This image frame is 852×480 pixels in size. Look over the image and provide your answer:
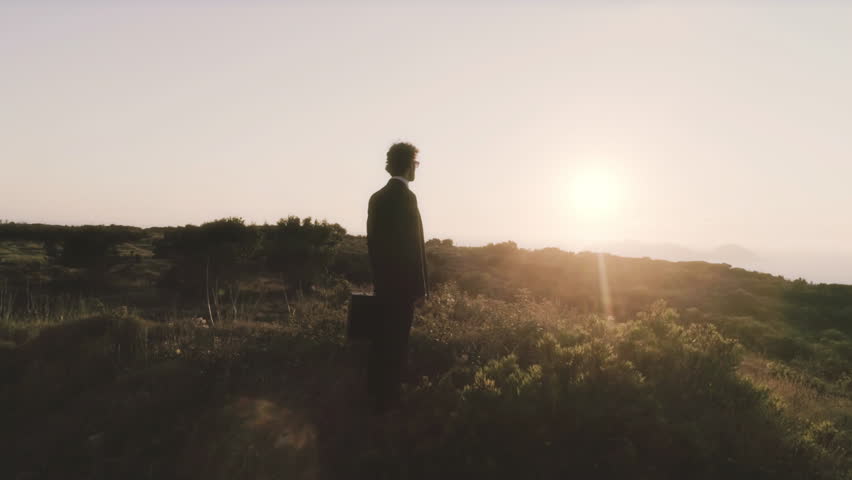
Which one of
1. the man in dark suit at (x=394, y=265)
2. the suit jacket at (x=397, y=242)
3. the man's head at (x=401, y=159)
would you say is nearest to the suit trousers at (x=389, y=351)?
the man in dark suit at (x=394, y=265)

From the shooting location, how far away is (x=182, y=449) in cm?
512

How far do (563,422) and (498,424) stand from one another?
694 millimetres

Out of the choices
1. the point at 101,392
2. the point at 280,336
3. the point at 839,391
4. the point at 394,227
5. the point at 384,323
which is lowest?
the point at 839,391

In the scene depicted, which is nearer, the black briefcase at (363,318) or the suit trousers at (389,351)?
the suit trousers at (389,351)

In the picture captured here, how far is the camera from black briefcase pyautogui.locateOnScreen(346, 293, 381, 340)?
545cm

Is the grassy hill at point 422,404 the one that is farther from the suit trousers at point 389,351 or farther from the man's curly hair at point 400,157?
the man's curly hair at point 400,157

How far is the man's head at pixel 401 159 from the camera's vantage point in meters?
5.32

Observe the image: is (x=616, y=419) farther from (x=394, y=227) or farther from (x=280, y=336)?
(x=280, y=336)

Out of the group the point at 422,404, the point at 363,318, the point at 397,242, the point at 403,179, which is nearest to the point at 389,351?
the point at 363,318

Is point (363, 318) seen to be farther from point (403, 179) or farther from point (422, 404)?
point (403, 179)

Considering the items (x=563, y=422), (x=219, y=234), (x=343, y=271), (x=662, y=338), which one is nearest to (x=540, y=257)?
(x=343, y=271)

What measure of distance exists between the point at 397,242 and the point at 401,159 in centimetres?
88

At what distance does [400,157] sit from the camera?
17.5ft

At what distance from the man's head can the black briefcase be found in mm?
1366
